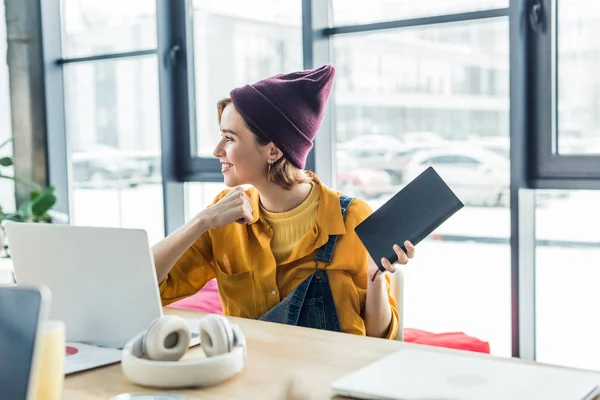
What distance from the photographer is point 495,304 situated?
3014 mm

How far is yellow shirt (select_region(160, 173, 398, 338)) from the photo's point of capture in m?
1.95

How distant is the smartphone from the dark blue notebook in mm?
872

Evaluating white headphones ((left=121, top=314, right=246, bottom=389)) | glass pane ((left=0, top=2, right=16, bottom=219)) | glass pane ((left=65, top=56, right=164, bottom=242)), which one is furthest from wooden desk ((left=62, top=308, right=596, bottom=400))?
glass pane ((left=0, top=2, right=16, bottom=219))

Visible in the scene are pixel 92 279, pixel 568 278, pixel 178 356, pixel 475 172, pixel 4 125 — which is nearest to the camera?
pixel 178 356

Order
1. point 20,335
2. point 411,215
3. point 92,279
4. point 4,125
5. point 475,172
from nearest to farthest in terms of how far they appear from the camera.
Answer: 1. point 20,335
2. point 92,279
3. point 411,215
4. point 475,172
5. point 4,125

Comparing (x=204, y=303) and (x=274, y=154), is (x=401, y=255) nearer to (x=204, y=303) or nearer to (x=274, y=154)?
(x=274, y=154)

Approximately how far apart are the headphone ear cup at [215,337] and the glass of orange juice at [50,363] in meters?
0.28

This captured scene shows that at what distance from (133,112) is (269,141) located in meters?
2.14

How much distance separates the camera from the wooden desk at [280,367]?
3.96 feet

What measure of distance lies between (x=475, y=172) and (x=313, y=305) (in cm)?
126

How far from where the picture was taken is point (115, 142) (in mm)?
4117

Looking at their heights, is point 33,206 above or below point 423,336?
above

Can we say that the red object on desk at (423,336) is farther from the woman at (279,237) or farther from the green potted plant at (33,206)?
the green potted plant at (33,206)

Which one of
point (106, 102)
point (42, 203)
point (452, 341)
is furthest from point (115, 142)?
point (452, 341)
